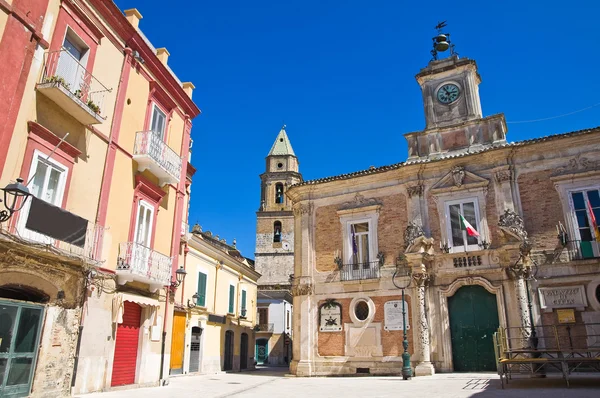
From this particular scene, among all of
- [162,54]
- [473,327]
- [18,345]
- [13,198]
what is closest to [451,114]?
[473,327]

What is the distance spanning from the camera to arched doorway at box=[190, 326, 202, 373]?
20.7m

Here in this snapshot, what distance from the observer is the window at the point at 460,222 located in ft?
61.6

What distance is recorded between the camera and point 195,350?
21.1m

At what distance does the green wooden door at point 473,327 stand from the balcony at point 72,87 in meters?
15.0

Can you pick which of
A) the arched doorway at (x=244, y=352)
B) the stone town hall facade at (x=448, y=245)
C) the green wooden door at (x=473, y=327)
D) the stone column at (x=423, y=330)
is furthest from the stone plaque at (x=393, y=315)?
the arched doorway at (x=244, y=352)

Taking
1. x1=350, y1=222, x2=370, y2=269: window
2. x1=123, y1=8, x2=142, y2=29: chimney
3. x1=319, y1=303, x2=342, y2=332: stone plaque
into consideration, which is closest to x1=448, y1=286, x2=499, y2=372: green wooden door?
x1=350, y1=222, x2=370, y2=269: window

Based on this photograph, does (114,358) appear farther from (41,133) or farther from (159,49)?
(159,49)

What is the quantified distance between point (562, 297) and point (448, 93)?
11.0 meters

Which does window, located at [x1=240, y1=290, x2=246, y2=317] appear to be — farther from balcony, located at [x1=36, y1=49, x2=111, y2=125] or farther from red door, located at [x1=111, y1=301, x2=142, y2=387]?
balcony, located at [x1=36, y1=49, x2=111, y2=125]

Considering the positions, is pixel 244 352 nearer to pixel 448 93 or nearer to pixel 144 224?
pixel 144 224

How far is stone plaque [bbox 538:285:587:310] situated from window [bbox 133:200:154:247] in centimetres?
1422

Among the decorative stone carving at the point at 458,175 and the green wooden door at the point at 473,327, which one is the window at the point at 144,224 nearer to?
the green wooden door at the point at 473,327

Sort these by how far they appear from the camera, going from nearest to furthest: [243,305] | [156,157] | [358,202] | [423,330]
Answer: [156,157] → [423,330] → [358,202] → [243,305]

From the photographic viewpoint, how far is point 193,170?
2323cm
